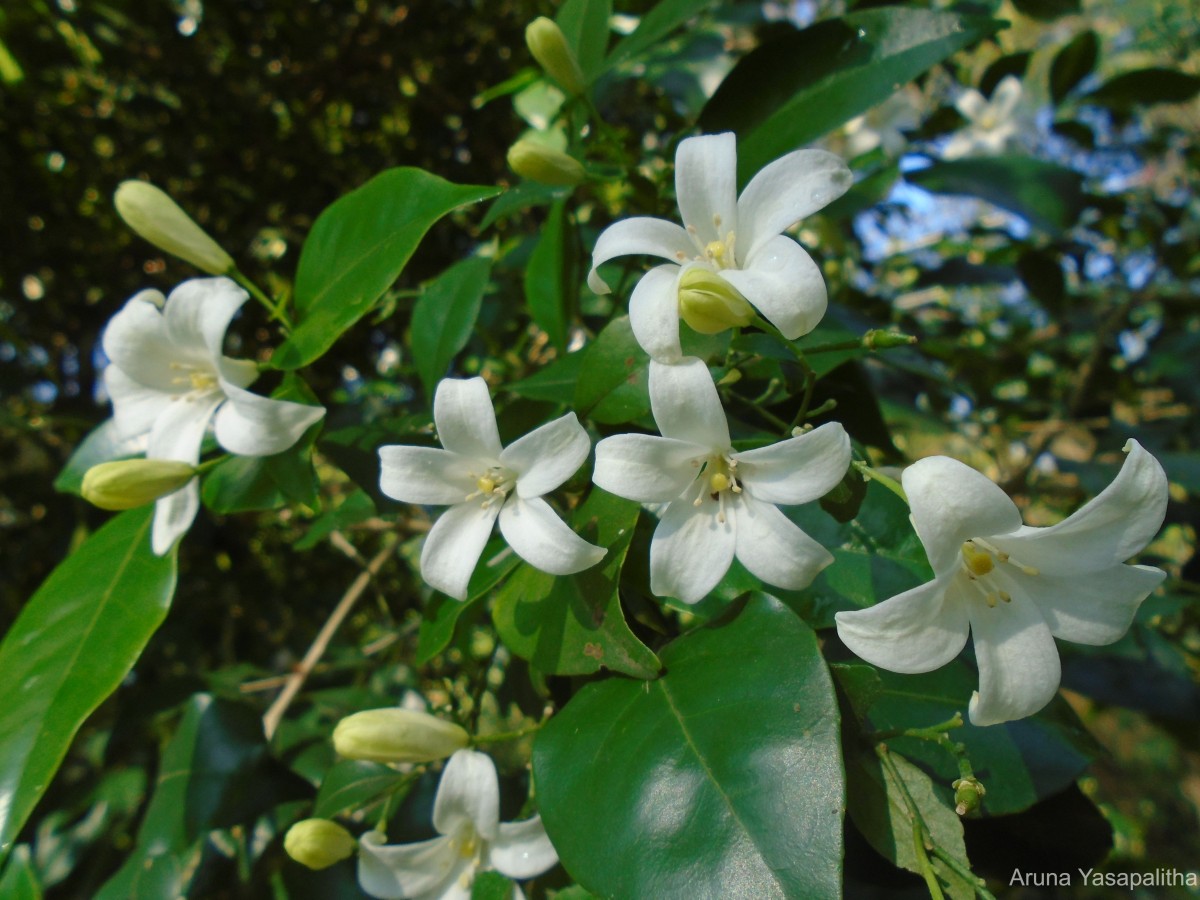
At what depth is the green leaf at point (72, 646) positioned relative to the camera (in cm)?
73

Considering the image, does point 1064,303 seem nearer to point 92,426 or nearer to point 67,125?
point 92,426

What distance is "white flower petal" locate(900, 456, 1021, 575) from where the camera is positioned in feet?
1.92

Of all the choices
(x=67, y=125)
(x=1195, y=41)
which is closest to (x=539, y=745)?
(x=67, y=125)

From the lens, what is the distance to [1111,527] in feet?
2.02

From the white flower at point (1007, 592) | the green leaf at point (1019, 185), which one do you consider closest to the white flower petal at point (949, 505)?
the white flower at point (1007, 592)

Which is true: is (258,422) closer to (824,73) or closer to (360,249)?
(360,249)

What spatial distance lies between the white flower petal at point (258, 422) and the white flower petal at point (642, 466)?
30 cm

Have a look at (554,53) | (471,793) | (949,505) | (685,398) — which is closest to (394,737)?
(471,793)

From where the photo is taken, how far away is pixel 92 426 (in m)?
1.67

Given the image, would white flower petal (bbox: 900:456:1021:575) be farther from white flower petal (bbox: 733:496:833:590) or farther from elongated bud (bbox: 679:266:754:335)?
elongated bud (bbox: 679:266:754:335)

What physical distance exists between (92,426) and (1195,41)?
2708 mm

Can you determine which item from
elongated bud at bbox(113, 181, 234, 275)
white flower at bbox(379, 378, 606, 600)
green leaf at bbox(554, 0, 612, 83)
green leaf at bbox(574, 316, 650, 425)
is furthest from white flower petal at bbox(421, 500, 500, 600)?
green leaf at bbox(554, 0, 612, 83)

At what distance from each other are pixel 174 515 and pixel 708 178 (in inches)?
25.8

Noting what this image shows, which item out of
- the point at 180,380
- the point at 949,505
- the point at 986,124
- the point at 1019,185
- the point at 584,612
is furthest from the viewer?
the point at 986,124
